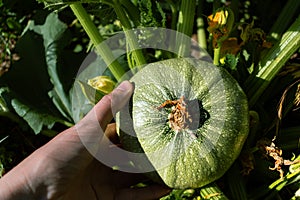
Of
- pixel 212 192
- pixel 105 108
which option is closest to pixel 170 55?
pixel 105 108

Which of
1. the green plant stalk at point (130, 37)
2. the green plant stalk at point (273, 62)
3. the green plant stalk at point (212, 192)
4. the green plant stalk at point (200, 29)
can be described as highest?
the green plant stalk at point (130, 37)

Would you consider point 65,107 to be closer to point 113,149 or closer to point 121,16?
point 113,149

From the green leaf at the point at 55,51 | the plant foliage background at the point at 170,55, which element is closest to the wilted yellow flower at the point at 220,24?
the plant foliage background at the point at 170,55

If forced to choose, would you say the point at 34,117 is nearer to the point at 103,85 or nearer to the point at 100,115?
the point at 103,85

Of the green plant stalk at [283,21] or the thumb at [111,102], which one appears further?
the green plant stalk at [283,21]

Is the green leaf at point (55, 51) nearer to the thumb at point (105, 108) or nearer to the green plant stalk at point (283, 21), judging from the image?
the thumb at point (105, 108)

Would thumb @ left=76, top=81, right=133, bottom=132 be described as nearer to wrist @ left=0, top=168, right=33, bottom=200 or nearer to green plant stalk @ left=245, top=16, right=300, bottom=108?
wrist @ left=0, top=168, right=33, bottom=200

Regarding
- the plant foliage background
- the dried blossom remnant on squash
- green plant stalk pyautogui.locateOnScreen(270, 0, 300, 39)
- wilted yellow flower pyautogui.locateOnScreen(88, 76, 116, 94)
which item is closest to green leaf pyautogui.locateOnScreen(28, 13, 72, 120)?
the plant foliage background
